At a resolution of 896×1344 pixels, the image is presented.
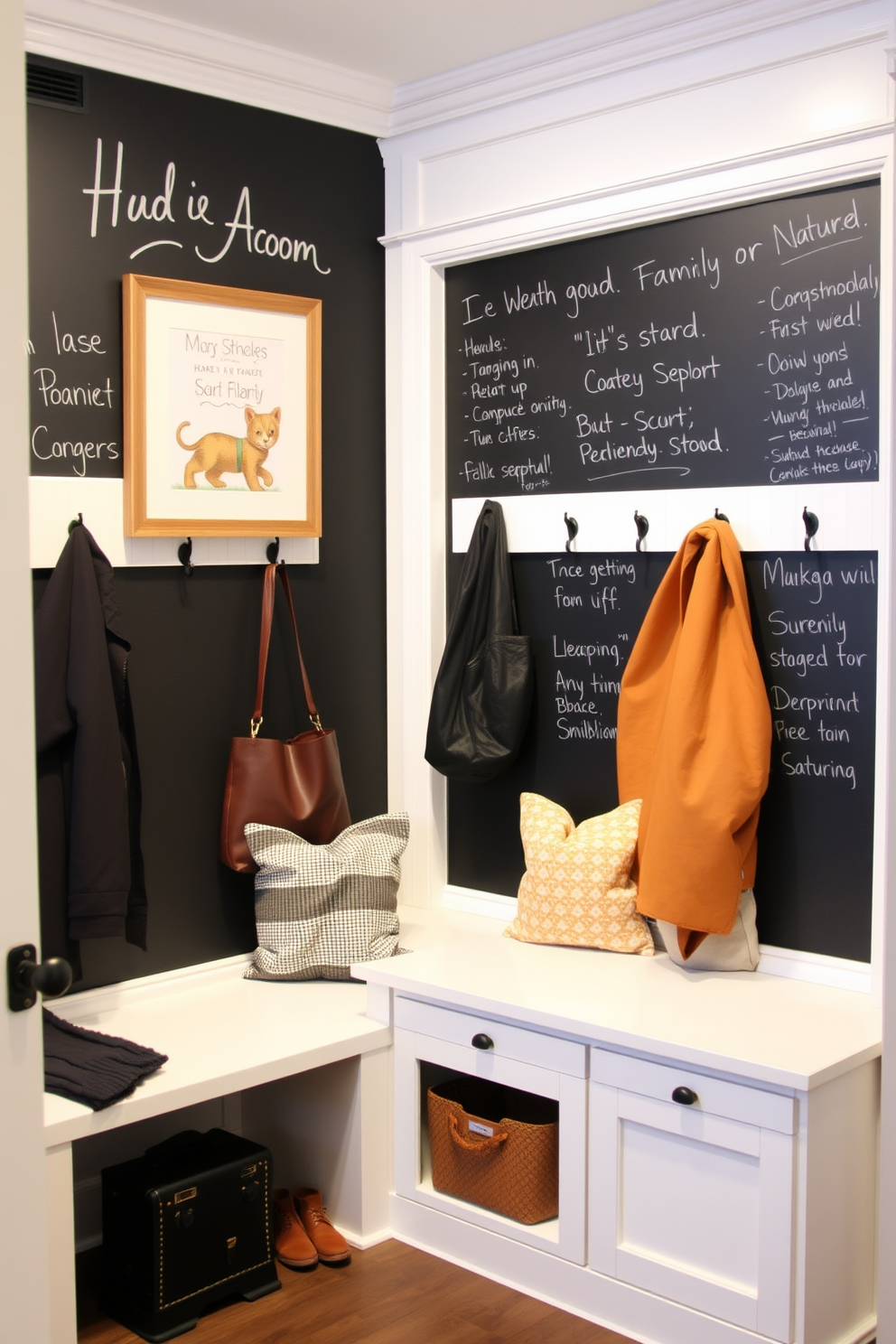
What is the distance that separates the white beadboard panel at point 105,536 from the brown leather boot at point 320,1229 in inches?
59.3

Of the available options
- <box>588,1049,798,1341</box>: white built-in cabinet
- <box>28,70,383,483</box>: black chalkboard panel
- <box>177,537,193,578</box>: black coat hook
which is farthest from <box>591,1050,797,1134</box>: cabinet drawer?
<box>28,70,383,483</box>: black chalkboard panel

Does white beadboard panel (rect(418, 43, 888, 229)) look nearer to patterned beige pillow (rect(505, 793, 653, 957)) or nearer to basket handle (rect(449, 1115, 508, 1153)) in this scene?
patterned beige pillow (rect(505, 793, 653, 957))

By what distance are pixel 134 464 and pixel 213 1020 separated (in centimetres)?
129

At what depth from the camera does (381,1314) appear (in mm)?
2662

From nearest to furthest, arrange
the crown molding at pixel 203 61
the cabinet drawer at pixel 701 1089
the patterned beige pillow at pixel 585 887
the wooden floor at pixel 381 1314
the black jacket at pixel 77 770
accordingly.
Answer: the cabinet drawer at pixel 701 1089 < the wooden floor at pixel 381 1314 < the black jacket at pixel 77 770 < the crown molding at pixel 203 61 < the patterned beige pillow at pixel 585 887

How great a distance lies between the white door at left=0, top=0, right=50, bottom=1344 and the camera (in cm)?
162

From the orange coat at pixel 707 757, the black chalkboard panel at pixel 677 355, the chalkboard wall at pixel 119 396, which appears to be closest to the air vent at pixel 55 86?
the chalkboard wall at pixel 119 396

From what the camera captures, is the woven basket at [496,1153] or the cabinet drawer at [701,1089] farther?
the woven basket at [496,1153]

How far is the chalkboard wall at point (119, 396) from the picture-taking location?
2.97m

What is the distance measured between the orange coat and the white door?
1502 mm

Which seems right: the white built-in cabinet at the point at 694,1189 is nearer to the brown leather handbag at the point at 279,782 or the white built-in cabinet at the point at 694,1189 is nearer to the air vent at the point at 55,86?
the brown leather handbag at the point at 279,782

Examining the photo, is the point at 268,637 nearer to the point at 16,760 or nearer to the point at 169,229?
the point at 169,229

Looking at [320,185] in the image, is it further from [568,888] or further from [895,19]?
[568,888]

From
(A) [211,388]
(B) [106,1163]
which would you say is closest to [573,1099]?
(B) [106,1163]
